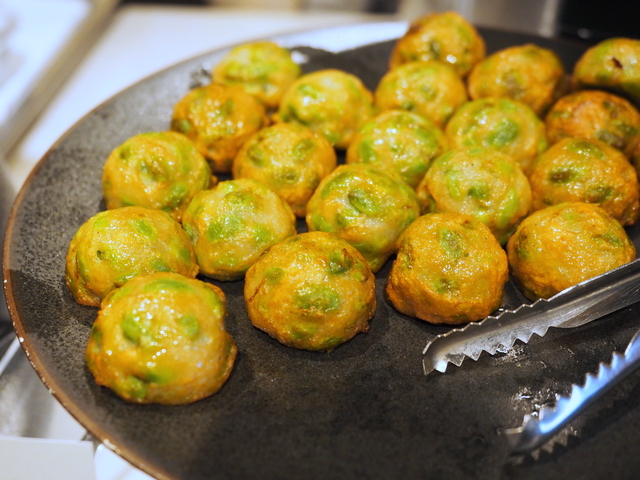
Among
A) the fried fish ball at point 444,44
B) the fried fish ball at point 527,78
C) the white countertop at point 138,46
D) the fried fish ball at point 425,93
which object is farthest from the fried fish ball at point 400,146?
the white countertop at point 138,46

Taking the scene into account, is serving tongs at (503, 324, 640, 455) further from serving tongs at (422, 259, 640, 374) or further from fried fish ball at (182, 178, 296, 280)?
fried fish ball at (182, 178, 296, 280)

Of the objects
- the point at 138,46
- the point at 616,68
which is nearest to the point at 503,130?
the point at 616,68

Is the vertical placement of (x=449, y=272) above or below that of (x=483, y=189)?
below

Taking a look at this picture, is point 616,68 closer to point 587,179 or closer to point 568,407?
point 587,179

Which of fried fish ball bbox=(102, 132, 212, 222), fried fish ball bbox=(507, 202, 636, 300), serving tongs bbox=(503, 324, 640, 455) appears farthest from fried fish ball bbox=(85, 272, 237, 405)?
fried fish ball bbox=(507, 202, 636, 300)

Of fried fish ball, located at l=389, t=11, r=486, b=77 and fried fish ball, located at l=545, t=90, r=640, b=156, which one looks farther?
fried fish ball, located at l=389, t=11, r=486, b=77

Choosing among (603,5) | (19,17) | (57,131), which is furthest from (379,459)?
(19,17)

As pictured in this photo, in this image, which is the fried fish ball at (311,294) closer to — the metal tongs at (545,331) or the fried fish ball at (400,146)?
the metal tongs at (545,331)
